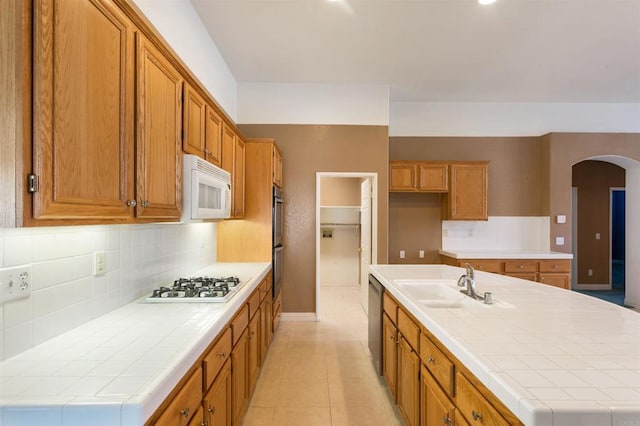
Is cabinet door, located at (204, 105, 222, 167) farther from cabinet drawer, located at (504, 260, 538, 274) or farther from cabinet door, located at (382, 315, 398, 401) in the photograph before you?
cabinet drawer, located at (504, 260, 538, 274)

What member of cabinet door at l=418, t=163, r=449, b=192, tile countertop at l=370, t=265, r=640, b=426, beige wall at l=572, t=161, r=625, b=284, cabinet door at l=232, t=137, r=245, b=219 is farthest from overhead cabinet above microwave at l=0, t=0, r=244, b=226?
beige wall at l=572, t=161, r=625, b=284

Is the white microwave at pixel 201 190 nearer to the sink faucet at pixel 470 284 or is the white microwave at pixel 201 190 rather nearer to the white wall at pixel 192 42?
the white wall at pixel 192 42

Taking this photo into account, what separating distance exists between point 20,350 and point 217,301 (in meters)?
0.82

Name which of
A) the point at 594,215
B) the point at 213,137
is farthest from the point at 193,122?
the point at 594,215

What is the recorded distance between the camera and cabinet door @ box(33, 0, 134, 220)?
0.86 metres

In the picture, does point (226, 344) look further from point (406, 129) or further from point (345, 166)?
point (406, 129)

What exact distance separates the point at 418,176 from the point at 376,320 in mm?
2591

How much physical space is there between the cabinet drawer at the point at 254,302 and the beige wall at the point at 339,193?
3582 mm

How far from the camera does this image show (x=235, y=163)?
9.61ft

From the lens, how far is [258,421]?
207 cm

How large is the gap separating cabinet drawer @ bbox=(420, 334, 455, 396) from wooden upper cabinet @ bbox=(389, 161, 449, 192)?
10.3ft

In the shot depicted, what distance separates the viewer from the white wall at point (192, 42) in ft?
6.68

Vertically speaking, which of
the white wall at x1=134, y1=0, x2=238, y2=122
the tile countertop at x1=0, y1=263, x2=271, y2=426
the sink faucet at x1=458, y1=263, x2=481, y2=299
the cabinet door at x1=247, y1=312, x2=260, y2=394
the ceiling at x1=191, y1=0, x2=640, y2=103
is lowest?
the cabinet door at x1=247, y1=312, x2=260, y2=394

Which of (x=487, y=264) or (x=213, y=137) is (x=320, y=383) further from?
(x=487, y=264)
